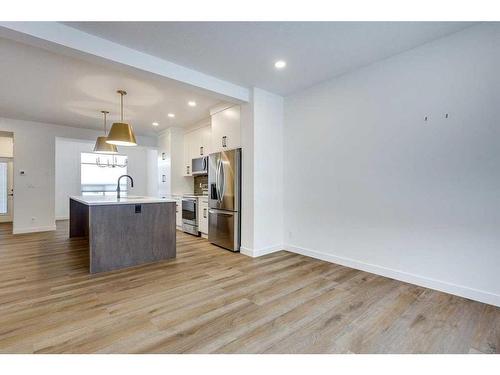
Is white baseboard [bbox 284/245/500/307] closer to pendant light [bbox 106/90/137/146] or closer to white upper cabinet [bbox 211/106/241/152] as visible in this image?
white upper cabinet [bbox 211/106/241/152]

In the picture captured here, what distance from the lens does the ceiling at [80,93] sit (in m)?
2.95

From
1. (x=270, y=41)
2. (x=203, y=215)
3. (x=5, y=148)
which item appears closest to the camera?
(x=270, y=41)

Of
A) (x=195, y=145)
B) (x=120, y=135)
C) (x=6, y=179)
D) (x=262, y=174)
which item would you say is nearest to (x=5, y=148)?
(x=6, y=179)

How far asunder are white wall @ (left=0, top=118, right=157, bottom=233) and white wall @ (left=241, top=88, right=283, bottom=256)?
492 centimetres

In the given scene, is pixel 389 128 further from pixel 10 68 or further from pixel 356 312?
pixel 10 68

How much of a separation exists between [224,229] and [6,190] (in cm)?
749

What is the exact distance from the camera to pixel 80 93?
3.88 m

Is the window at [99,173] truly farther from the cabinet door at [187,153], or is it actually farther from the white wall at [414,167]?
the white wall at [414,167]

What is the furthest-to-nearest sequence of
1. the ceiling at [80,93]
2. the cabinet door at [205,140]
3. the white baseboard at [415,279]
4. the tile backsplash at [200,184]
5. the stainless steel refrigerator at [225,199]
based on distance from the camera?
the tile backsplash at [200,184]
the cabinet door at [205,140]
the stainless steel refrigerator at [225,199]
the ceiling at [80,93]
the white baseboard at [415,279]

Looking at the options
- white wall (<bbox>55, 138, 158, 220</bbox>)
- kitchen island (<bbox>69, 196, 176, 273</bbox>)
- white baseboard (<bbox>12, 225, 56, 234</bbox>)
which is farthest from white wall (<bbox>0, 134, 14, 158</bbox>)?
kitchen island (<bbox>69, 196, 176, 273</bbox>)

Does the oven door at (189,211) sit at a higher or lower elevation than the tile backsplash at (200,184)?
lower

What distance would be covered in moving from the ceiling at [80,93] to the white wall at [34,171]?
284 millimetres

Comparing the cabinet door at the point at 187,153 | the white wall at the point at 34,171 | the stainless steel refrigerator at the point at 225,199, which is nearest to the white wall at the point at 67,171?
the white wall at the point at 34,171

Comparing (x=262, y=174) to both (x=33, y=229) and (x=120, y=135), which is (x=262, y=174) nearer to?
(x=120, y=135)
